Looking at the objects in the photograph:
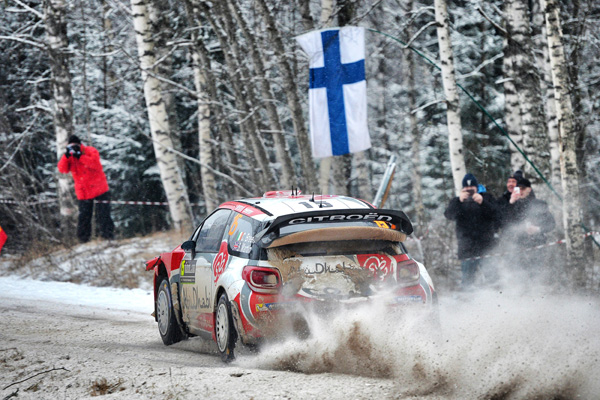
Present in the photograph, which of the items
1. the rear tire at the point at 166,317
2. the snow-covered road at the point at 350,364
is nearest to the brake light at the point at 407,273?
the snow-covered road at the point at 350,364

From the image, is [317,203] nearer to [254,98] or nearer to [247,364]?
[247,364]

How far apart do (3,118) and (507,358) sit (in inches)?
792

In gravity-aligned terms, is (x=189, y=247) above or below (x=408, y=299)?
above

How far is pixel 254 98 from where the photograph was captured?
707 inches

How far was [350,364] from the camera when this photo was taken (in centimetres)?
661

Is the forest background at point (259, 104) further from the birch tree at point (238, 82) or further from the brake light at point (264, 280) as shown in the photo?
the brake light at point (264, 280)

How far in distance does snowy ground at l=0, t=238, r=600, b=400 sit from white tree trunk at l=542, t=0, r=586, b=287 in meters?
3.51

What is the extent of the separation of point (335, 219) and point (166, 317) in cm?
308

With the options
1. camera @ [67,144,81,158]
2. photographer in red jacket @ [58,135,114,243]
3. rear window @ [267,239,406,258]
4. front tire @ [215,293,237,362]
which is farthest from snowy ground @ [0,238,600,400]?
photographer in red jacket @ [58,135,114,243]

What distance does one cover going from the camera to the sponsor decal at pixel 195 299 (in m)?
8.20

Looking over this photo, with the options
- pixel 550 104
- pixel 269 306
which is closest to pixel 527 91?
pixel 550 104

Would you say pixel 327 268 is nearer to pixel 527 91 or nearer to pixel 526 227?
pixel 526 227

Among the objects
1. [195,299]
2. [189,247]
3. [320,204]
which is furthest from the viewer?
[189,247]

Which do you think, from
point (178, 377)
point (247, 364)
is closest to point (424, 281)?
point (247, 364)
